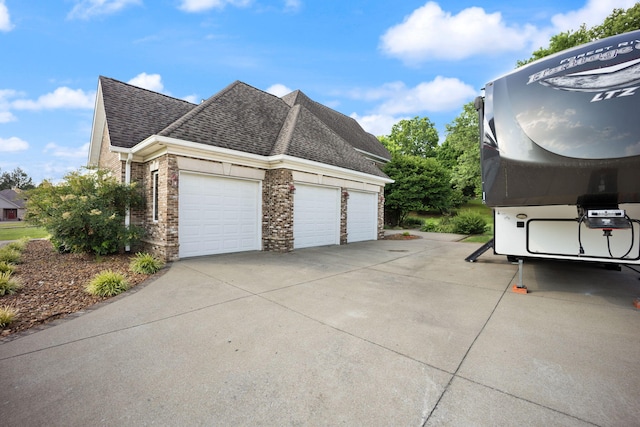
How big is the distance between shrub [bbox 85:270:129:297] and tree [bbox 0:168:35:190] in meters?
86.3

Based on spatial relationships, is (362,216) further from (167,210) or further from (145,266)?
(145,266)

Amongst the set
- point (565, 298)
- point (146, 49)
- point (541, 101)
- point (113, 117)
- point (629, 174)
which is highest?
point (146, 49)

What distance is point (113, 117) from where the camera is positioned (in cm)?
925

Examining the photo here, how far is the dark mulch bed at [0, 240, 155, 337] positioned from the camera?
377 centimetres

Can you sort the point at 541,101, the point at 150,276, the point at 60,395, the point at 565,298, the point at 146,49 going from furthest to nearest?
the point at 146,49
the point at 150,276
the point at 565,298
the point at 541,101
the point at 60,395

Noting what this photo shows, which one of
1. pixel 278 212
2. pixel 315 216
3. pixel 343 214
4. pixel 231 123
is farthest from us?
pixel 343 214

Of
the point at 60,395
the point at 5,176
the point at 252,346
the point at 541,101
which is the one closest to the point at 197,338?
the point at 252,346

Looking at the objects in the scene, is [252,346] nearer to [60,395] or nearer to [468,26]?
[60,395]

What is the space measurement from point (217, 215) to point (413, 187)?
16441 millimetres

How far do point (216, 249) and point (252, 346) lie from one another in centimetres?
587

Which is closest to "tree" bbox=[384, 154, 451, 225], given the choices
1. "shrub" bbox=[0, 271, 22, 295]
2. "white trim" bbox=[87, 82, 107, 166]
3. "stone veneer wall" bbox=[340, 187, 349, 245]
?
"stone veneer wall" bbox=[340, 187, 349, 245]

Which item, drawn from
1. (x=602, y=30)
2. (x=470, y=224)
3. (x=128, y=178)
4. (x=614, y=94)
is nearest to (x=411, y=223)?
(x=470, y=224)

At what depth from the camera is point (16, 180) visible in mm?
65625

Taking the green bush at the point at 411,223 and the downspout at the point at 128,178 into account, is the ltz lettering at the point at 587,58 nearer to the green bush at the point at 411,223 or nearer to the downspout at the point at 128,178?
the downspout at the point at 128,178
